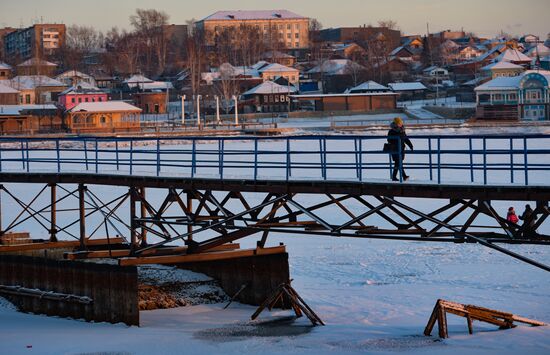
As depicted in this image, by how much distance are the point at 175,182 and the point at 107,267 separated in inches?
89.7

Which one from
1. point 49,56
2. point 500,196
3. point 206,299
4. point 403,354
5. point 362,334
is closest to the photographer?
point 500,196

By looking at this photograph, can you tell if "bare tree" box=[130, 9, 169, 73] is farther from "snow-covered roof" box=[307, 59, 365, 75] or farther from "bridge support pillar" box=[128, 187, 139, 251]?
"bridge support pillar" box=[128, 187, 139, 251]

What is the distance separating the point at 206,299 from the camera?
24.5m

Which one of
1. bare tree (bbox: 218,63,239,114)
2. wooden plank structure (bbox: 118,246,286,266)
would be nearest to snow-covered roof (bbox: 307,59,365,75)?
bare tree (bbox: 218,63,239,114)

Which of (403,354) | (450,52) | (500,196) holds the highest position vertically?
(450,52)

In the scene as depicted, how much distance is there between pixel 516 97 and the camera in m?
97.2

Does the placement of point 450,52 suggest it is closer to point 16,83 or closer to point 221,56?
point 221,56

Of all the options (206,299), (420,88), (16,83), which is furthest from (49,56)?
(206,299)

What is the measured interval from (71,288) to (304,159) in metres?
30.0

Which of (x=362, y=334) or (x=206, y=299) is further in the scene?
(x=206, y=299)

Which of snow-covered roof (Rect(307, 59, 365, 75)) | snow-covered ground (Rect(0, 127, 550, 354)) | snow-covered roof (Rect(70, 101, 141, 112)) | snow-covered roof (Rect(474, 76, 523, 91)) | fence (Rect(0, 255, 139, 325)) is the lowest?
snow-covered ground (Rect(0, 127, 550, 354))

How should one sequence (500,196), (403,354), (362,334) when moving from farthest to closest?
(362,334) → (403,354) → (500,196)

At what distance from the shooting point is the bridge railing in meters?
20.2

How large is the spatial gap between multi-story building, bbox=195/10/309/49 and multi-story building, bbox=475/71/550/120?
89.0m
